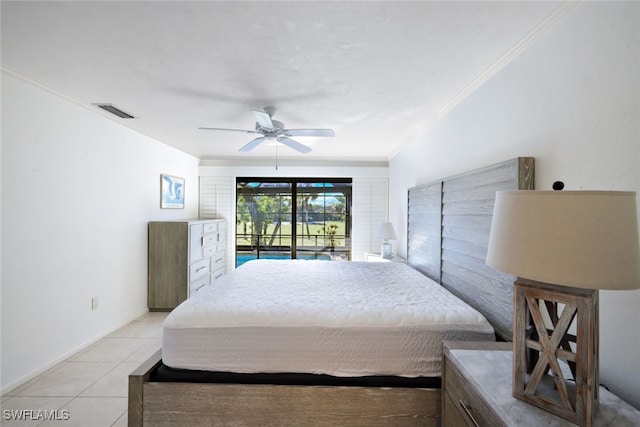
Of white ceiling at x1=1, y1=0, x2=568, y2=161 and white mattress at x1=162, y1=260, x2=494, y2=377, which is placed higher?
white ceiling at x1=1, y1=0, x2=568, y2=161

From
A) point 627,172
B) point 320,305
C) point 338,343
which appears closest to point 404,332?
point 338,343

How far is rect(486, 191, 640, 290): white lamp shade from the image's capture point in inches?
30.6

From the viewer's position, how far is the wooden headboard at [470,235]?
166 centimetres

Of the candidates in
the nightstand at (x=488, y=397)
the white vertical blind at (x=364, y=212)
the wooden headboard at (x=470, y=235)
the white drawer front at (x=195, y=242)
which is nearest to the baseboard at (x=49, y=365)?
the white drawer front at (x=195, y=242)

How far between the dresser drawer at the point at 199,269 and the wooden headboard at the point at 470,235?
303cm

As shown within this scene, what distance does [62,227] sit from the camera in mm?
2562

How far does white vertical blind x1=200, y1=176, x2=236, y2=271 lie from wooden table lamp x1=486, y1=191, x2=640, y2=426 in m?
5.01

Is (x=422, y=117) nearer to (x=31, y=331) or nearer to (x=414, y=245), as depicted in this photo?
(x=414, y=245)

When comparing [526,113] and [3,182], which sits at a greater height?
[526,113]

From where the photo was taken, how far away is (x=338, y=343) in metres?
1.63

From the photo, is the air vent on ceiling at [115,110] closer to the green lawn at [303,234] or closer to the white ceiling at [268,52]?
the white ceiling at [268,52]

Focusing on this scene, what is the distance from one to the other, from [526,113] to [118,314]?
4.24 meters

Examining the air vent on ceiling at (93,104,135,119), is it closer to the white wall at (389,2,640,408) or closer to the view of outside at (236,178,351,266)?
the view of outside at (236,178,351,266)

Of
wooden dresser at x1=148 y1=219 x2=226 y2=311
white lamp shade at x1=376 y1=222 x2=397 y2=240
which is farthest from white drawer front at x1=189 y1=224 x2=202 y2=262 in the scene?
white lamp shade at x1=376 y1=222 x2=397 y2=240
